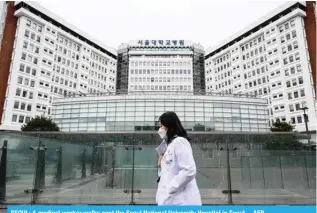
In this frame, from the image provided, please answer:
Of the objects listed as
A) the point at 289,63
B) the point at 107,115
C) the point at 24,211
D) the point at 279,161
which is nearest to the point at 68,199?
the point at 24,211

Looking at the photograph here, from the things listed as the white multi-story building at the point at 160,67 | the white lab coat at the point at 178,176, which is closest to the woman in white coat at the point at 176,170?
the white lab coat at the point at 178,176

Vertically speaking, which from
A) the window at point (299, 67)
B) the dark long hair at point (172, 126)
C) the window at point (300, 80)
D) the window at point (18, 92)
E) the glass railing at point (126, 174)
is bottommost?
the glass railing at point (126, 174)

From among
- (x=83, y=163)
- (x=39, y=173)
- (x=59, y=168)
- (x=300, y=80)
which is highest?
(x=300, y=80)

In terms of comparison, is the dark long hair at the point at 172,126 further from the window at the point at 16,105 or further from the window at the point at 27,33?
the window at the point at 27,33

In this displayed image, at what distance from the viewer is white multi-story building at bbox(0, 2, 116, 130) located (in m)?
52.2

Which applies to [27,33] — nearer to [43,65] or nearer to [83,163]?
[43,65]

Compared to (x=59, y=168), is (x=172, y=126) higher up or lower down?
higher up

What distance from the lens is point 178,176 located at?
9.02 ft

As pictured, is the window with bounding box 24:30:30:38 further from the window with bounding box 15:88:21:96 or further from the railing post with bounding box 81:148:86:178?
the railing post with bounding box 81:148:86:178

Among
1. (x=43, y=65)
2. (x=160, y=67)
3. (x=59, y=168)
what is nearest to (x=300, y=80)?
(x=160, y=67)

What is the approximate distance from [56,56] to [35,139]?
193 feet

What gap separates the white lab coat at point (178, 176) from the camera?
108 inches

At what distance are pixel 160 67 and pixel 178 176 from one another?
7851 centimetres
